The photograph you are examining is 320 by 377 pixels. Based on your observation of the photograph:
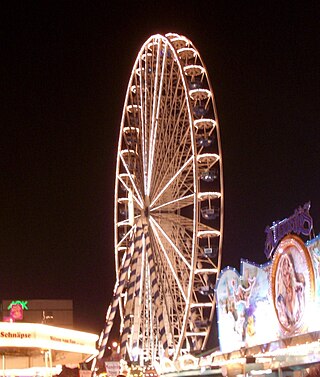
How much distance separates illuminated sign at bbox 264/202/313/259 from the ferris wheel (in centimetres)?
337

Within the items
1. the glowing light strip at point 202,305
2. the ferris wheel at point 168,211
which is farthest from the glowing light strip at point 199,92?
the glowing light strip at point 202,305

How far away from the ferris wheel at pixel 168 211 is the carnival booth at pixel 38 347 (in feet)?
55.2

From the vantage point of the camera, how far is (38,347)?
34.5 ft

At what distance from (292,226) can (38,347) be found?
57.7 ft

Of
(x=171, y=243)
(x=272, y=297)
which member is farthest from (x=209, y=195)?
(x=272, y=297)

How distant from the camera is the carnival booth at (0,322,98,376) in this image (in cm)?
1016

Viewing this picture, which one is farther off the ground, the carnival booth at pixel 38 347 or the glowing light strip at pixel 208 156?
the glowing light strip at pixel 208 156

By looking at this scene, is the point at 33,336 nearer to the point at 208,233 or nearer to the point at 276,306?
the point at 276,306

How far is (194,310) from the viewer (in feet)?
112

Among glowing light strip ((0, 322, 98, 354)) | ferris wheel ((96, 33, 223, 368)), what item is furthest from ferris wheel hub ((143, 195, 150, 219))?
glowing light strip ((0, 322, 98, 354))

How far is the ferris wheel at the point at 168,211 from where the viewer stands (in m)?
32.2

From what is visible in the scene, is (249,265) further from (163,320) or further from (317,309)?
(317,309)

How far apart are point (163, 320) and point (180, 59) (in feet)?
35.4

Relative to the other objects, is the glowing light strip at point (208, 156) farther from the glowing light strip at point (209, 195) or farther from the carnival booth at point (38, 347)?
the carnival booth at point (38, 347)
